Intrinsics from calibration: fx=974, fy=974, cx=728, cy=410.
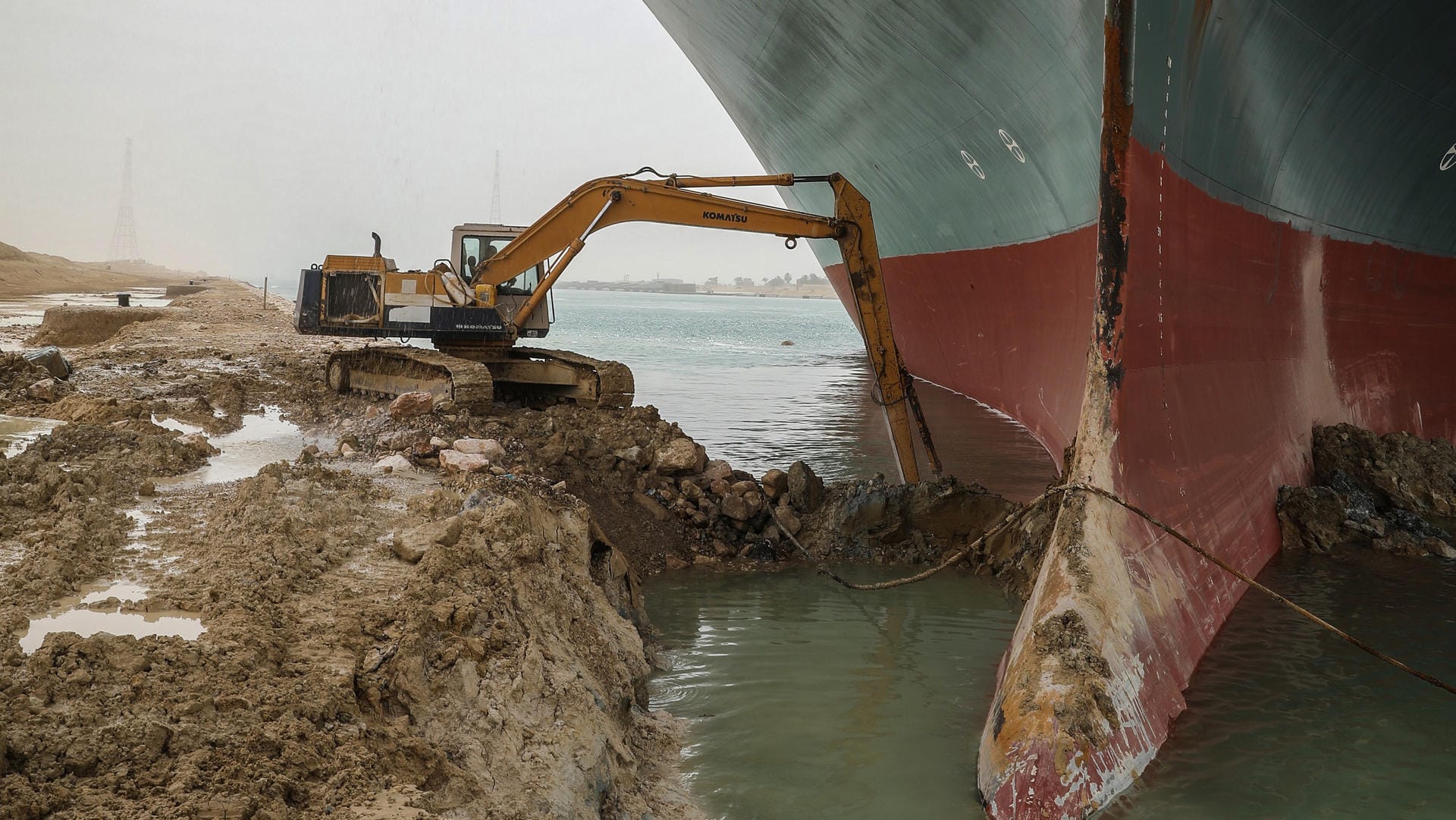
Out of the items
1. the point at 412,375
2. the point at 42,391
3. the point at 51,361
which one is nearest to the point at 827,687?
the point at 412,375

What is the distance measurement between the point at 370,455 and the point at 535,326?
11.1 ft

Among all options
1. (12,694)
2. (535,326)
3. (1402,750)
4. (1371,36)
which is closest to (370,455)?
(535,326)

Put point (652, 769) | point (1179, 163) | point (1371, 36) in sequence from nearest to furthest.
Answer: point (652, 769)
point (1179, 163)
point (1371, 36)

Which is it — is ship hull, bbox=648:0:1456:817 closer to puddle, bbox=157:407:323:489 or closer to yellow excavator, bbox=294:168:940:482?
yellow excavator, bbox=294:168:940:482

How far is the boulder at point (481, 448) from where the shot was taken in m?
6.53

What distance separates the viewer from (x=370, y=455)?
22.2 feet

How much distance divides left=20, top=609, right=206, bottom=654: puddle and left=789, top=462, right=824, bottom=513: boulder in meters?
4.74

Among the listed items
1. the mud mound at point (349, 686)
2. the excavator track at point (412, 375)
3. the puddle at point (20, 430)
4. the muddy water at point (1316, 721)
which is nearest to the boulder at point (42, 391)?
the puddle at point (20, 430)

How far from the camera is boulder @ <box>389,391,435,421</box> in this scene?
7598 millimetres

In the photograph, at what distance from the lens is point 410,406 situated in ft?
25.1

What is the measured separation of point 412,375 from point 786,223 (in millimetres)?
3893

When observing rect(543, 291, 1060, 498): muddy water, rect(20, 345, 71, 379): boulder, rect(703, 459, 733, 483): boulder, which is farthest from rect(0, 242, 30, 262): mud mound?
rect(703, 459, 733, 483): boulder

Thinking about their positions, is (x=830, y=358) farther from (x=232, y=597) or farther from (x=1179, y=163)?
(x=232, y=597)

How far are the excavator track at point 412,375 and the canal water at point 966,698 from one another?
265 centimetres
